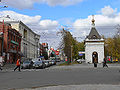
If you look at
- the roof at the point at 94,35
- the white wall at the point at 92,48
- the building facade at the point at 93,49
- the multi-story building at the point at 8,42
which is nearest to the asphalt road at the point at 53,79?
the multi-story building at the point at 8,42

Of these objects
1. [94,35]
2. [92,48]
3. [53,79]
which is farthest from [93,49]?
[53,79]

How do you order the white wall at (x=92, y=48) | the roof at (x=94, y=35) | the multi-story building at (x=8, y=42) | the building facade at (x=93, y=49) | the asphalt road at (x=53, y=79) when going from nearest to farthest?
the asphalt road at (x=53, y=79), the multi-story building at (x=8, y=42), the building facade at (x=93, y=49), the white wall at (x=92, y=48), the roof at (x=94, y=35)

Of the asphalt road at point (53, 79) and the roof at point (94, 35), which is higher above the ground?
the roof at point (94, 35)

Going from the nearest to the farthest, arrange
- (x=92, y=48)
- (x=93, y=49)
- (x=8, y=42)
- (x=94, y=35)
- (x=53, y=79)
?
(x=53, y=79) → (x=8, y=42) → (x=93, y=49) → (x=92, y=48) → (x=94, y=35)

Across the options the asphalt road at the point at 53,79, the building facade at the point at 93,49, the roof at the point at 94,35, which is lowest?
the asphalt road at the point at 53,79

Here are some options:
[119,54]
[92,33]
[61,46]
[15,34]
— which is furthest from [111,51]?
[15,34]

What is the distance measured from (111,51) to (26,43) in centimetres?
3737

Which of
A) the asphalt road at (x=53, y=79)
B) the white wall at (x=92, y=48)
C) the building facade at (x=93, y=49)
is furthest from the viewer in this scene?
the white wall at (x=92, y=48)

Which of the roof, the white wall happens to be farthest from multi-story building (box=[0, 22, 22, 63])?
the roof

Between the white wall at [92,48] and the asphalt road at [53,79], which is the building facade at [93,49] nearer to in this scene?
the white wall at [92,48]

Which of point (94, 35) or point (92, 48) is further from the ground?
point (94, 35)

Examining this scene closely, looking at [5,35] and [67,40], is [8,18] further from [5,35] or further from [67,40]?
[67,40]

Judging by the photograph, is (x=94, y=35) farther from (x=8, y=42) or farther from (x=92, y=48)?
(x=8, y=42)

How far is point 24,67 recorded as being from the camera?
36.8 m
